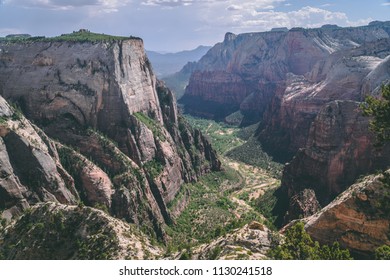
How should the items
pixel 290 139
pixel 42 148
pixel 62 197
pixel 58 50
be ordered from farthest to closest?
pixel 290 139
pixel 58 50
pixel 42 148
pixel 62 197

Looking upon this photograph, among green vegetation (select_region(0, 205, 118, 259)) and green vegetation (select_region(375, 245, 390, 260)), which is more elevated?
green vegetation (select_region(375, 245, 390, 260))

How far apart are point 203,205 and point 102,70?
44.7 m

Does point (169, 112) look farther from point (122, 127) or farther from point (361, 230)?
point (361, 230)

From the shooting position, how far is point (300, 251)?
4919 cm

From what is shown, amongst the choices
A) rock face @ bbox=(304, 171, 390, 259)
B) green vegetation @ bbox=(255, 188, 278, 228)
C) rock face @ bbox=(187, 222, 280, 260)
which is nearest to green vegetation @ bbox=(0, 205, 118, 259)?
rock face @ bbox=(187, 222, 280, 260)

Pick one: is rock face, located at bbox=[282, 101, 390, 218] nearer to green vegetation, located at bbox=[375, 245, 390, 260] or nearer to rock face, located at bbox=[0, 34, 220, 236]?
rock face, located at bbox=[0, 34, 220, 236]

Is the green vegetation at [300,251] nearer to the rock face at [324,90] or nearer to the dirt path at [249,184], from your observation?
the dirt path at [249,184]

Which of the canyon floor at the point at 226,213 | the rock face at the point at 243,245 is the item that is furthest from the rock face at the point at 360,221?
the rock face at the point at 243,245

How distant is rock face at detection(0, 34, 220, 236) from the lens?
84.5 metres

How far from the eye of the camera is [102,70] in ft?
352

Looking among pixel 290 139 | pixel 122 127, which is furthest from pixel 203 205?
pixel 290 139

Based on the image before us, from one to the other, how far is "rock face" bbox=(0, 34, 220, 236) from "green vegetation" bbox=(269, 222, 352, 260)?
4479 cm

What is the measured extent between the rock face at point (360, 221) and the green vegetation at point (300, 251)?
654 cm

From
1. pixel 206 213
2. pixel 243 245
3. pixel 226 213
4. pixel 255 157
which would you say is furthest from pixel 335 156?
pixel 255 157
